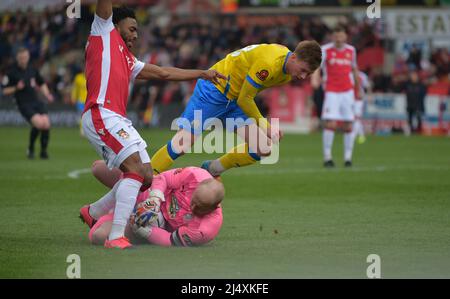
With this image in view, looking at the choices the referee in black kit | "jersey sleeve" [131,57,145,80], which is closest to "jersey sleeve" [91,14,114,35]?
"jersey sleeve" [131,57,145,80]

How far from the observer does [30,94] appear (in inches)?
869

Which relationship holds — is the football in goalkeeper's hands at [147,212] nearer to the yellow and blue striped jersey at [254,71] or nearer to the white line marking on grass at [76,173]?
the yellow and blue striped jersey at [254,71]

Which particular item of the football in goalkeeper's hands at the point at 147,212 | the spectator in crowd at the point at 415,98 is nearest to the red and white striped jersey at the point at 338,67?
the football in goalkeeper's hands at the point at 147,212

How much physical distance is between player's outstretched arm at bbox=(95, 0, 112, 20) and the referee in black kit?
1269 cm

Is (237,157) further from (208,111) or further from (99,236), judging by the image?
(99,236)

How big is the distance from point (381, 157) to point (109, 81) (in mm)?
14236

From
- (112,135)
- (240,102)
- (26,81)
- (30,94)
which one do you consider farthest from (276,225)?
(26,81)

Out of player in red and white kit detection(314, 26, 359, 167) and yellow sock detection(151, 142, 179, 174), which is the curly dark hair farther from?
player in red and white kit detection(314, 26, 359, 167)

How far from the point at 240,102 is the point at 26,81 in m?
11.9

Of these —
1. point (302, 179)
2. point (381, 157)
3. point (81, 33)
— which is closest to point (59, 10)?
point (81, 33)

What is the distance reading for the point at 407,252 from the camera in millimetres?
9047

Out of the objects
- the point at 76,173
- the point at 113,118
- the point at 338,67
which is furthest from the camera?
the point at 338,67

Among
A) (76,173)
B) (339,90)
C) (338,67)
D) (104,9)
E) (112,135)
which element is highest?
(338,67)
